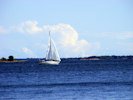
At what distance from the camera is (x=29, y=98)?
33.6 metres

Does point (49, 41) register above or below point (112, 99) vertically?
above

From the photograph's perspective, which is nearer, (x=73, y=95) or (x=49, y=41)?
(x=73, y=95)

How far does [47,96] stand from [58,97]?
1870mm

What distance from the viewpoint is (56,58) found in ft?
431

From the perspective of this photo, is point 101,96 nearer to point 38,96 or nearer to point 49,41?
point 38,96

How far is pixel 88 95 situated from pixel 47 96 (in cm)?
569

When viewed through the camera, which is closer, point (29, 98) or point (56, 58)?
point (29, 98)

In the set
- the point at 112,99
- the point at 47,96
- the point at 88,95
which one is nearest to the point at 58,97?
the point at 47,96

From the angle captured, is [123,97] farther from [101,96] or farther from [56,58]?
[56,58]

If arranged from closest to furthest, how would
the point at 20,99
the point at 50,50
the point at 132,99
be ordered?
the point at 132,99
the point at 20,99
the point at 50,50

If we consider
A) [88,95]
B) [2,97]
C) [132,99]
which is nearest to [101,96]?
[88,95]

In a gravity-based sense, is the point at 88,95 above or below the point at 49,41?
below

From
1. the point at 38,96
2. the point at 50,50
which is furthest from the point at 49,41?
the point at 38,96

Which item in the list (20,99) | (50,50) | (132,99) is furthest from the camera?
(50,50)
